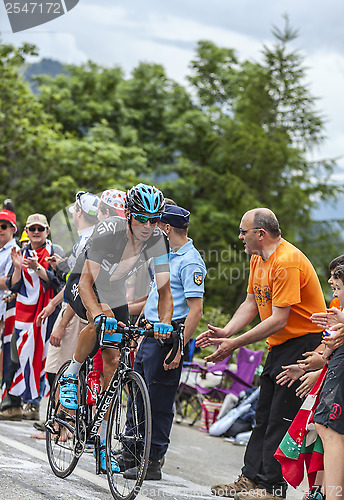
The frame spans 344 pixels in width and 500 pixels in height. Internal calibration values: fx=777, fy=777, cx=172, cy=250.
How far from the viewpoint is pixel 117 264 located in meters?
5.35

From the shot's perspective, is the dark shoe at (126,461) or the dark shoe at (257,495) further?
the dark shoe at (257,495)

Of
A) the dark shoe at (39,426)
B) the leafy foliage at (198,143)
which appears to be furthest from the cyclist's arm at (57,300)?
the leafy foliage at (198,143)

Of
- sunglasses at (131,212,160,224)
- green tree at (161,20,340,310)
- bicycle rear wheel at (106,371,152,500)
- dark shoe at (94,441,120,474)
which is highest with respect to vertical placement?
green tree at (161,20,340,310)

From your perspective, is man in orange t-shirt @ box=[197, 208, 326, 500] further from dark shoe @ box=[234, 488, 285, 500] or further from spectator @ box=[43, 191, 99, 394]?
spectator @ box=[43, 191, 99, 394]

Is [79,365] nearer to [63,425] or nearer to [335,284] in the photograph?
[63,425]

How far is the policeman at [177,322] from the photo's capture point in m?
6.18

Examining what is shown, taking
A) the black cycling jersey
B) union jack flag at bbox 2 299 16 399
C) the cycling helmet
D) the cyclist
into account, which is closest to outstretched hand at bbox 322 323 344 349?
the cyclist

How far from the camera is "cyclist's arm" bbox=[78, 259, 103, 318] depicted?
5.18m

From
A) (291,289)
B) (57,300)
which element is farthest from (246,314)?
(57,300)

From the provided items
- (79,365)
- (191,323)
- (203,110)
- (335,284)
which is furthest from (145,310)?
(203,110)

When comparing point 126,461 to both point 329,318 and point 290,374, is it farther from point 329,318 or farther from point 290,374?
point 329,318

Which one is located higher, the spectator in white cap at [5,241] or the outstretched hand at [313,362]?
the spectator in white cap at [5,241]

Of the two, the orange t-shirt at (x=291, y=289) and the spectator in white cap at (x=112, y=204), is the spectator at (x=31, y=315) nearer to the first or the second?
the spectator in white cap at (x=112, y=204)

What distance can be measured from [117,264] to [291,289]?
50.4 inches
